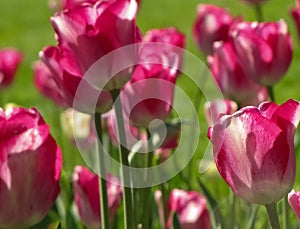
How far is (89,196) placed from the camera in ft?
4.45

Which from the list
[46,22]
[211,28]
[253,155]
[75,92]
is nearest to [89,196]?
[75,92]

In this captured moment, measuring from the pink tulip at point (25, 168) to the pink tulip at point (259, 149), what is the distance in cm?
20

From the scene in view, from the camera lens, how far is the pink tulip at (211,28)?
6.40 ft

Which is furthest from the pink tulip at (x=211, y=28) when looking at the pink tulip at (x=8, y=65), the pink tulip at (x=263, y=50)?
the pink tulip at (x=8, y=65)

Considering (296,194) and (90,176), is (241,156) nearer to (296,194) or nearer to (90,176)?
(296,194)

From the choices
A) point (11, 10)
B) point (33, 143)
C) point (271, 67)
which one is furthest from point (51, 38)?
point (33, 143)

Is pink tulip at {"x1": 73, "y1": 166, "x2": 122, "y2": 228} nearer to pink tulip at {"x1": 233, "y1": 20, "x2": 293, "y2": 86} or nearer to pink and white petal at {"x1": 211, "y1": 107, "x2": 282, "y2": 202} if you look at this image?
pink tulip at {"x1": 233, "y1": 20, "x2": 293, "y2": 86}

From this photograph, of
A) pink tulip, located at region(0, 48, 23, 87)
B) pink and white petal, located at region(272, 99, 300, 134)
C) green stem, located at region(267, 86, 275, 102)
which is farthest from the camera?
pink tulip, located at region(0, 48, 23, 87)

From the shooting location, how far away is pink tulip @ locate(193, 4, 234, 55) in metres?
1.95

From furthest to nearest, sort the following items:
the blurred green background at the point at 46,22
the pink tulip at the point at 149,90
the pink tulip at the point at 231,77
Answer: the blurred green background at the point at 46,22, the pink tulip at the point at 231,77, the pink tulip at the point at 149,90

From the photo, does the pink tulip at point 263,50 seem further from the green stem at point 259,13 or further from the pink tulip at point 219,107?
the green stem at point 259,13

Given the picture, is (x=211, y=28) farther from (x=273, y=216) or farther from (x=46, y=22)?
(x=46, y=22)

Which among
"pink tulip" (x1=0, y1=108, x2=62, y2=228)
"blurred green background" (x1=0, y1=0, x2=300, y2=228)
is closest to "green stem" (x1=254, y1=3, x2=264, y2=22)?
"pink tulip" (x1=0, y1=108, x2=62, y2=228)

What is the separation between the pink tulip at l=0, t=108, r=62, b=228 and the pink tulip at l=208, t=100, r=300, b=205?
0.20 metres
